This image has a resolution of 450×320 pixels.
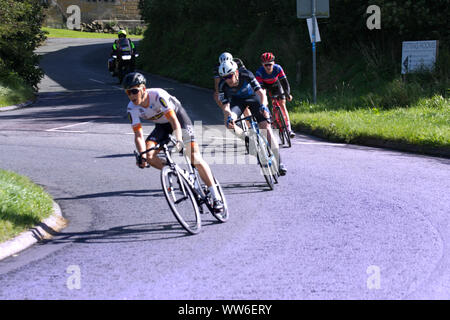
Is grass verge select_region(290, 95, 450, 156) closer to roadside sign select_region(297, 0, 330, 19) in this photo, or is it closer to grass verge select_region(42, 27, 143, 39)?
roadside sign select_region(297, 0, 330, 19)

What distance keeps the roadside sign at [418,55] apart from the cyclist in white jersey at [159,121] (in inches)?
526

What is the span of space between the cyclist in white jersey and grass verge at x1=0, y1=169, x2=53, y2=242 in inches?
64.1

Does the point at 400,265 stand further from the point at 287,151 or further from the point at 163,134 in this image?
the point at 287,151

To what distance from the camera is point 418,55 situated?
1945 cm

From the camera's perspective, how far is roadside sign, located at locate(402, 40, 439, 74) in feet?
63.1

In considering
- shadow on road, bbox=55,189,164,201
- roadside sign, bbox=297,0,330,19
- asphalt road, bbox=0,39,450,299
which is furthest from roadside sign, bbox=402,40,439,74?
shadow on road, bbox=55,189,164,201

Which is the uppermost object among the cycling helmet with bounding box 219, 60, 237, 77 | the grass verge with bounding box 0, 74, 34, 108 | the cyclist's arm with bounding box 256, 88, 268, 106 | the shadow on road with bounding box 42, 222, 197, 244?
the cycling helmet with bounding box 219, 60, 237, 77

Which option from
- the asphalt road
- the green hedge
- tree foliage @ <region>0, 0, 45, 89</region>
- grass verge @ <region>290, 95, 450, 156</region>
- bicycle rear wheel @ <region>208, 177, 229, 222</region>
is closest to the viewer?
the asphalt road

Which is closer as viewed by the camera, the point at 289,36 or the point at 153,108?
the point at 153,108

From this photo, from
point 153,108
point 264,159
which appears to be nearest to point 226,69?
point 264,159

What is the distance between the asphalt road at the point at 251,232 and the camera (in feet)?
17.7

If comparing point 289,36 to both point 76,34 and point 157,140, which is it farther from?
point 76,34

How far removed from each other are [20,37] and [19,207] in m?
22.0
